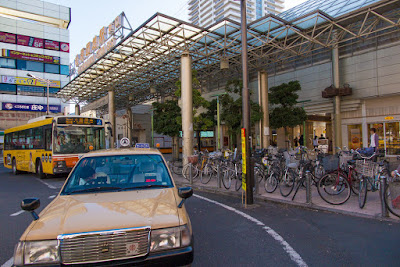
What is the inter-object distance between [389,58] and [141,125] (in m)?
33.9

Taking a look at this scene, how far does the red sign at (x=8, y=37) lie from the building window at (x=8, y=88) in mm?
6658

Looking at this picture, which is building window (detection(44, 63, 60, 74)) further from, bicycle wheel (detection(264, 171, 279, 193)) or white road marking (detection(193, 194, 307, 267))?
white road marking (detection(193, 194, 307, 267))


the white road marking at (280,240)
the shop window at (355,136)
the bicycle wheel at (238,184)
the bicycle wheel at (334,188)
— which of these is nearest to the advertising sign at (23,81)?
the shop window at (355,136)

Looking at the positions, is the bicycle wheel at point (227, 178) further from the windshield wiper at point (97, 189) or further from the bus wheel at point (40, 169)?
the bus wheel at point (40, 169)

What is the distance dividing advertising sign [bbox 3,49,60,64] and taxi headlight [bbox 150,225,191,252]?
161ft

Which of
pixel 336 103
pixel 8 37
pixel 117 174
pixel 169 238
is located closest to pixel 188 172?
pixel 117 174

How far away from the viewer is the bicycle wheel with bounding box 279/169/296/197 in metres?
7.86

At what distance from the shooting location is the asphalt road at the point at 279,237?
3.82 m

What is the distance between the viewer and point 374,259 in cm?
377

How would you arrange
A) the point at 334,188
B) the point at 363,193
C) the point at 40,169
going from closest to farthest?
the point at 363,193, the point at 334,188, the point at 40,169

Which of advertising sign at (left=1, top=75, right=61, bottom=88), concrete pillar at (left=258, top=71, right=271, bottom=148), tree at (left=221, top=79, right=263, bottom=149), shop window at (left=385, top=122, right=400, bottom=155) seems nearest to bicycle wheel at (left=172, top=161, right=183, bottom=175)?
tree at (left=221, top=79, right=263, bottom=149)

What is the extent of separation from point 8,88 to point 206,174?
1658 inches

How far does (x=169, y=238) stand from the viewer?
2.59m

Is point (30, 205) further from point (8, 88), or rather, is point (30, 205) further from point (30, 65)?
point (30, 65)
